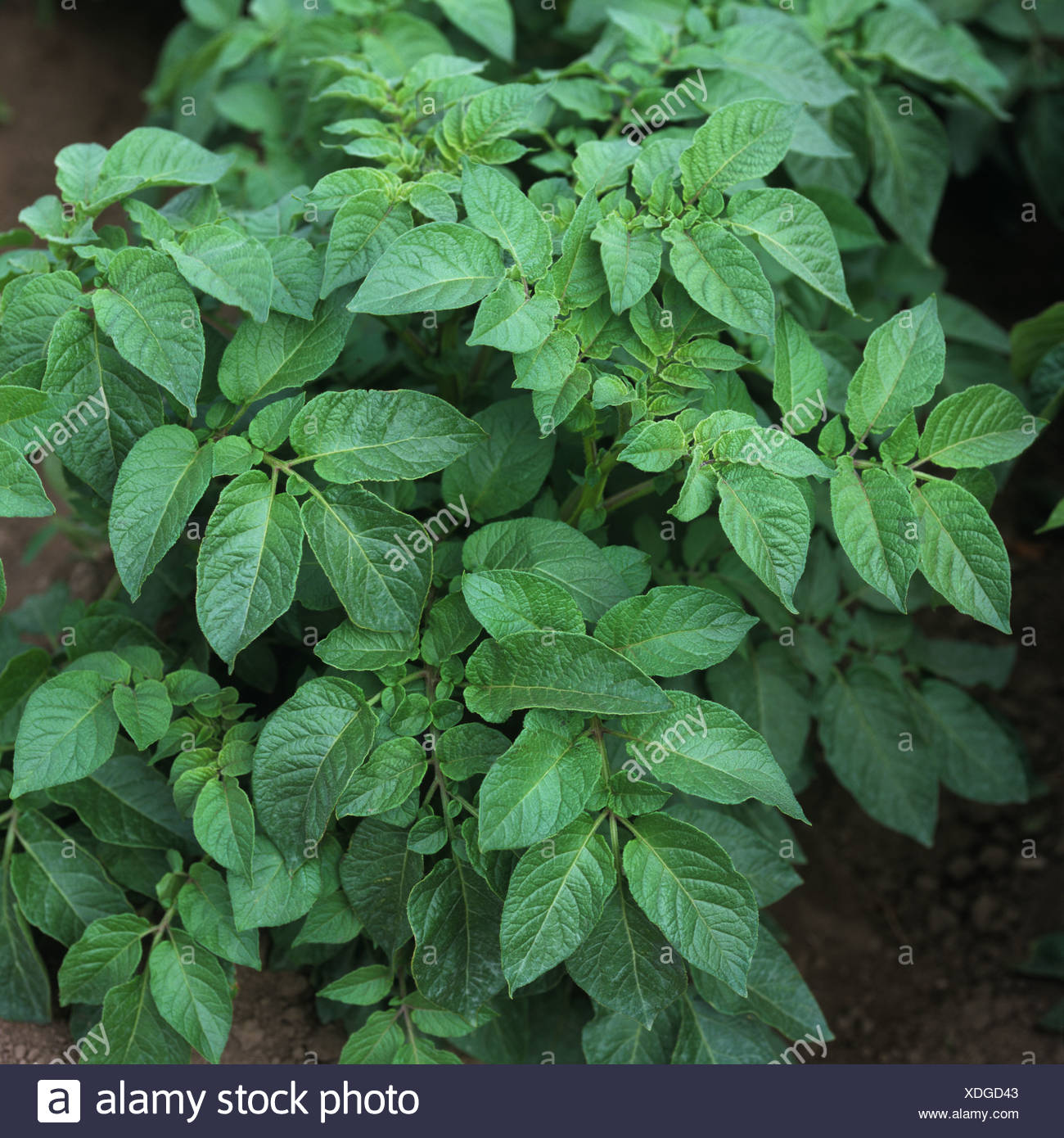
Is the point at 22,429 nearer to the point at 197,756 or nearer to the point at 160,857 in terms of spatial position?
the point at 197,756

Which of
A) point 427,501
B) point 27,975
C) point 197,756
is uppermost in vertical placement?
point 427,501

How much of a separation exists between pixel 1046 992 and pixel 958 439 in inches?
49.7

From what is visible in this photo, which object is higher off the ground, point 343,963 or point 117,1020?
point 117,1020

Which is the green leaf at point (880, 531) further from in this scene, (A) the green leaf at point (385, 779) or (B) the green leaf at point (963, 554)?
(A) the green leaf at point (385, 779)

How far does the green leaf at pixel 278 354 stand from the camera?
150cm

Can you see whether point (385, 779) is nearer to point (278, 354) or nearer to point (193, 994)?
point (193, 994)

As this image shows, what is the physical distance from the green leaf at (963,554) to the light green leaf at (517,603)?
465mm

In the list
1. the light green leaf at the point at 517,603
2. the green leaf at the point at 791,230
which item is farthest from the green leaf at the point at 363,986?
the green leaf at the point at 791,230

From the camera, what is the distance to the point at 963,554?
1.44 meters

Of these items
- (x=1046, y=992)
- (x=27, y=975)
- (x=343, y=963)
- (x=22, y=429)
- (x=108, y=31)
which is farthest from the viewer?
(x=108, y=31)

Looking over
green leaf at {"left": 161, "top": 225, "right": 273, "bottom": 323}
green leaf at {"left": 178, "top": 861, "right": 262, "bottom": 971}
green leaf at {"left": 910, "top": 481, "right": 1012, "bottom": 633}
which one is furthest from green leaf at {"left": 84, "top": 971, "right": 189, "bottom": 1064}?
green leaf at {"left": 910, "top": 481, "right": 1012, "bottom": 633}

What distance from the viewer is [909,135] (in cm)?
A: 221

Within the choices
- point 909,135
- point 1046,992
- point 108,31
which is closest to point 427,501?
point 909,135

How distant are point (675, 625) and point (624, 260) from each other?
474 millimetres
